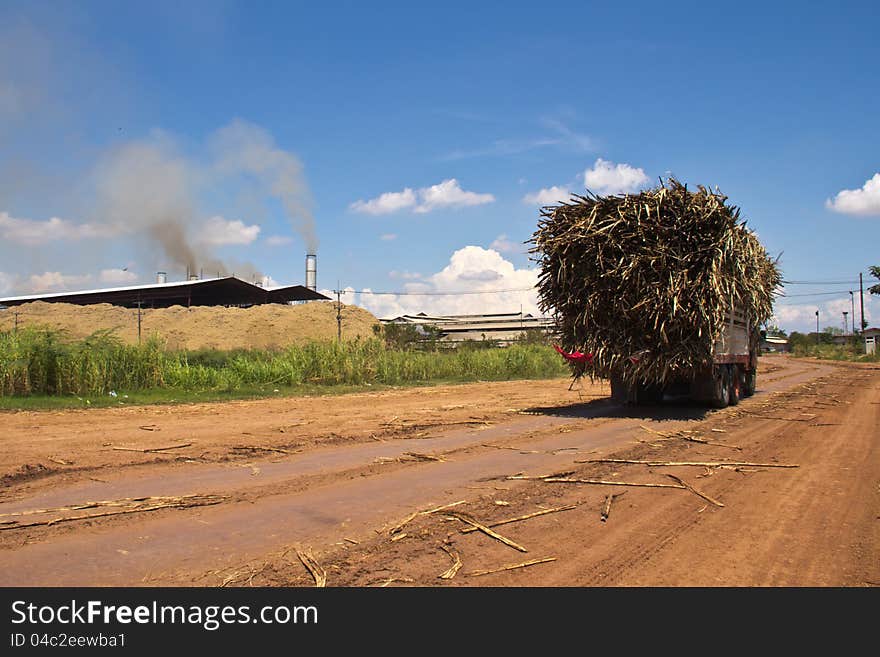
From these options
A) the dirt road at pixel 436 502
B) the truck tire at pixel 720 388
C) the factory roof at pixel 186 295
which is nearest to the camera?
the dirt road at pixel 436 502

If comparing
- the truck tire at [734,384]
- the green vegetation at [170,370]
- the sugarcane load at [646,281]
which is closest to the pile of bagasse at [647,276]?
the sugarcane load at [646,281]

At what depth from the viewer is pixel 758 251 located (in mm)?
16141

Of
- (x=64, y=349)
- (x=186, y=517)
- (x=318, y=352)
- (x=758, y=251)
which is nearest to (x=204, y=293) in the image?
(x=318, y=352)

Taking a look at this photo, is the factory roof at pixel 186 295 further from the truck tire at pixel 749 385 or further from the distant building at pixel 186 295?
the truck tire at pixel 749 385

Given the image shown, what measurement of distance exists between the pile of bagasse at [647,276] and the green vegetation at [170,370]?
9.87m

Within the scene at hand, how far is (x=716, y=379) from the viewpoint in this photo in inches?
577

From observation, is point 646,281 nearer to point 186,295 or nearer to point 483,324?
point 186,295

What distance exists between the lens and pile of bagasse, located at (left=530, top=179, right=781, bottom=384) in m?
12.9

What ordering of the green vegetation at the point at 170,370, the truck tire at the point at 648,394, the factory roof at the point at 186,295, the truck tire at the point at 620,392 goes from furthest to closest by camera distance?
the factory roof at the point at 186,295 → the green vegetation at the point at 170,370 → the truck tire at the point at 648,394 → the truck tire at the point at 620,392

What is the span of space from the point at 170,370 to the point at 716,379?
1448cm

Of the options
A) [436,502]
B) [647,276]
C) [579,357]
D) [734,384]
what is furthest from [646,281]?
[436,502]

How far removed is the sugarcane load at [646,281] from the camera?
12.9 metres

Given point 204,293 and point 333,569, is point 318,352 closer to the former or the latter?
point 333,569

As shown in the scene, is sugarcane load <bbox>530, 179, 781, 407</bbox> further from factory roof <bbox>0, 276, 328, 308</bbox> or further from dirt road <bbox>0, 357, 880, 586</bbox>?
factory roof <bbox>0, 276, 328, 308</bbox>
